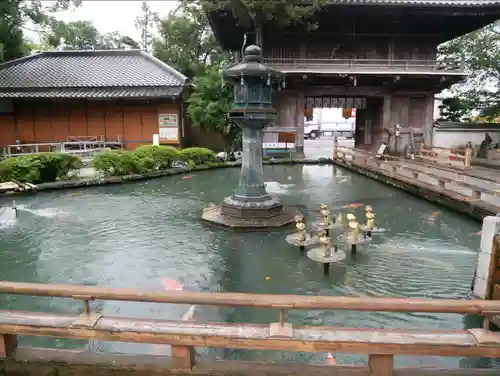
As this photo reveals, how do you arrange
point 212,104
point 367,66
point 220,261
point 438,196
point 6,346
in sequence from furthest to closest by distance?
point 212,104
point 367,66
point 438,196
point 220,261
point 6,346

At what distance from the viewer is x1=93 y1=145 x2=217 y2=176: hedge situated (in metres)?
15.8

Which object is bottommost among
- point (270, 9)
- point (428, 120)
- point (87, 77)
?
point (428, 120)

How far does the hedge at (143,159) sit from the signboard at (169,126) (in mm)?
4665

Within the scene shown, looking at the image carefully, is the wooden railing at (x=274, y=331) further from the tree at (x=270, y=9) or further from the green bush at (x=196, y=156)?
the tree at (x=270, y=9)

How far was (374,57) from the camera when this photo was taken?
21.9 m

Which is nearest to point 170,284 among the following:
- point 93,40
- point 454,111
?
point 454,111

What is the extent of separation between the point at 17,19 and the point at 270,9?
55.6ft

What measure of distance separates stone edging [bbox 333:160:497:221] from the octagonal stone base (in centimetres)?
450

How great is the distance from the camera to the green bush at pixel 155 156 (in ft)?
56.2

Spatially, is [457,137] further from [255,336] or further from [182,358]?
[182,358]

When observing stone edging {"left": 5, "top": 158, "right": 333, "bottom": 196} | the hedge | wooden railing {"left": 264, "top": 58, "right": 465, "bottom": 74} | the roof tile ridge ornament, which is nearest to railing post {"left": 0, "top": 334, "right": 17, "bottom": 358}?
the roof tile ridge ornament

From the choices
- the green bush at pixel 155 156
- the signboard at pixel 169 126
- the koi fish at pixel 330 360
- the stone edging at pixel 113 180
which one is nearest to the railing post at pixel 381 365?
the koi fish at pixel 330 360

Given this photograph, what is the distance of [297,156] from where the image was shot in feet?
75.4

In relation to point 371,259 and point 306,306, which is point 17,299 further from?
point 371,259
